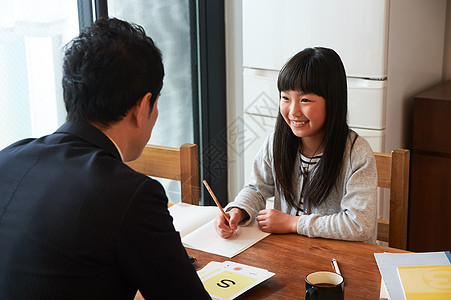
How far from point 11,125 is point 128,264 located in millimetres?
1547

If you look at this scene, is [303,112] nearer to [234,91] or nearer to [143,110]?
[143,110]

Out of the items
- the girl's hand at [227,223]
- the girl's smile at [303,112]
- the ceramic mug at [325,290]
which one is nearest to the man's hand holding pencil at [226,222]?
the girl's hand at [227,223]

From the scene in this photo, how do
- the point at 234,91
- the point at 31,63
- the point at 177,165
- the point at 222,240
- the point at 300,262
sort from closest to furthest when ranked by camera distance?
the point at 300,262, the point at 222,240, the point at 177,165, the point at 31,63, the point at 234,91

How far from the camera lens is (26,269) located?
0.89 meters

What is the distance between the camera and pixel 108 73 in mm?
974

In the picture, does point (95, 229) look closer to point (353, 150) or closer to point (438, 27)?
point (353, 150)

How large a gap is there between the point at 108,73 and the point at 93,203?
228 mm

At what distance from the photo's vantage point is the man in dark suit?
88 cm

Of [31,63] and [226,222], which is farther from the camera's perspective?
[31,63]

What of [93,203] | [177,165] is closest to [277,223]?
[177,165]

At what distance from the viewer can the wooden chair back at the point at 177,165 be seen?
1852 millimetres

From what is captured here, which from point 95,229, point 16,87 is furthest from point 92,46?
point 16,87

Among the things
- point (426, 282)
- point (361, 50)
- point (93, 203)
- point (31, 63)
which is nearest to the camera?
point (93, 203)

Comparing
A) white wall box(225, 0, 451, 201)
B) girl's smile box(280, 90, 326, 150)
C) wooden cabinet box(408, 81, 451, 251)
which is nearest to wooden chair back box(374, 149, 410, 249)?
girl's smile box(280, 90, 326, 150)
